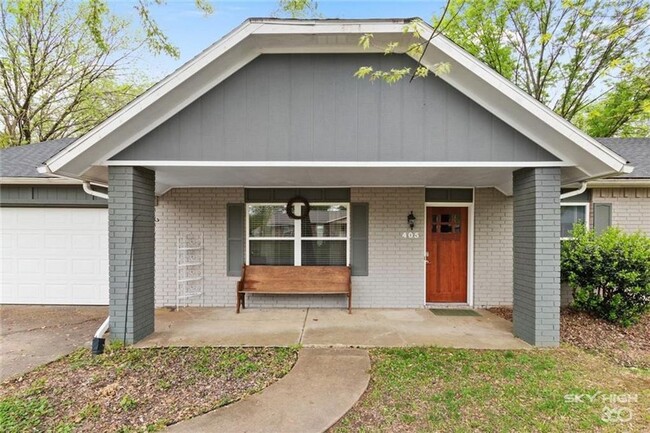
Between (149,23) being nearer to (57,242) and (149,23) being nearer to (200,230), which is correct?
(200,230)

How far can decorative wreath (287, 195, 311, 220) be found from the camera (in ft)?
22.6

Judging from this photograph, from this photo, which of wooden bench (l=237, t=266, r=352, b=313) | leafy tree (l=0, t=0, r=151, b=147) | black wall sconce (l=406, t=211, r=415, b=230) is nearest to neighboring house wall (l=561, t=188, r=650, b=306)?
black wall sconce (l=406, t=211, r=415, b=230)

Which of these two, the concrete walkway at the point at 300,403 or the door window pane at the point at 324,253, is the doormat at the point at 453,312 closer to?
the door window pane at the point at 324,253

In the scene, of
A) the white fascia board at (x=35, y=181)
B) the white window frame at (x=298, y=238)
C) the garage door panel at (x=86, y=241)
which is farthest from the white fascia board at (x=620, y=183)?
the white fascia board at (x=35, y=181)

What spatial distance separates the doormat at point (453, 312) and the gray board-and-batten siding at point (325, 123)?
3.31m

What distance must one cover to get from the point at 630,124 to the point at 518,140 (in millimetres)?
13530

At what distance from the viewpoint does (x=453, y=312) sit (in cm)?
650

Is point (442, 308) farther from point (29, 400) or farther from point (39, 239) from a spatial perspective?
point (39, 239)

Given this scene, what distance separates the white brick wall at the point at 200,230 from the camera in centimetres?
693

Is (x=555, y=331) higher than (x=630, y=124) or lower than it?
lower

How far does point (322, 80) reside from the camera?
461 centimetres

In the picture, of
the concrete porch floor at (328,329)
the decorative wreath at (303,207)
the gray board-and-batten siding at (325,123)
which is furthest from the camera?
the decorative wreath at (303,207)

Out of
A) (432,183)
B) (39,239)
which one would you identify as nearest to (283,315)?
(432,183)

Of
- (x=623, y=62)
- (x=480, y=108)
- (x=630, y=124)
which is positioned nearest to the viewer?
(x=480, y=108)
